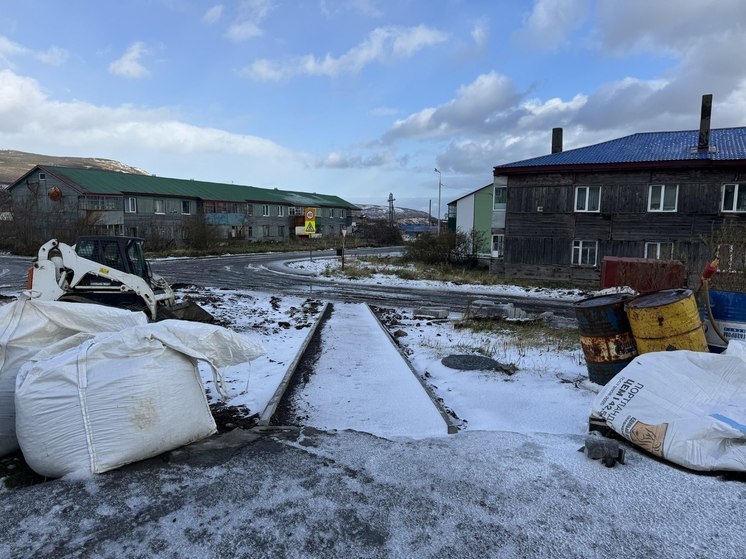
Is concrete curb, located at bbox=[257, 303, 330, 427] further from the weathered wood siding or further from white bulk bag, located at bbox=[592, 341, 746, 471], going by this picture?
the weathered wood siding

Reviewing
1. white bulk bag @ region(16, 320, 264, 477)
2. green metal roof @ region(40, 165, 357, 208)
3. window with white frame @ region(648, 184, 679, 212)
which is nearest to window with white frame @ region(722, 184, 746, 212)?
window with white frame @ region(648, 184, 679, 212)

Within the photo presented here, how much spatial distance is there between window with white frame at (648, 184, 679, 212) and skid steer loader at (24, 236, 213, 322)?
20862 mm

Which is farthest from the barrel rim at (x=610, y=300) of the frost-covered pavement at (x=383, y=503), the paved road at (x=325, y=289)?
the paved road at (x=325, y=289)

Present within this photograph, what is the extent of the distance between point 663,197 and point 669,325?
19.9 metres

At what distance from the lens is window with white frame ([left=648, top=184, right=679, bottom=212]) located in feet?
71.1

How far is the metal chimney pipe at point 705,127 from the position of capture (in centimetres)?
2183

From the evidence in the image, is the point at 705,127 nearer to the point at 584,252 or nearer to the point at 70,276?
the point at 584,252

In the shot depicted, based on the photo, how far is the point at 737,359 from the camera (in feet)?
13.5

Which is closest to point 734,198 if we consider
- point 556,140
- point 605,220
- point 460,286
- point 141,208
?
point 605,220

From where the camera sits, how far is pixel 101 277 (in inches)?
372

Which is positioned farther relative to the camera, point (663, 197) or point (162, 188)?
point (162, 188)

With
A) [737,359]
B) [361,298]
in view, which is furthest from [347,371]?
[361,298]

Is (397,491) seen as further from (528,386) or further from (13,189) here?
(13,189)

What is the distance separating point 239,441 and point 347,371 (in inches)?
112
